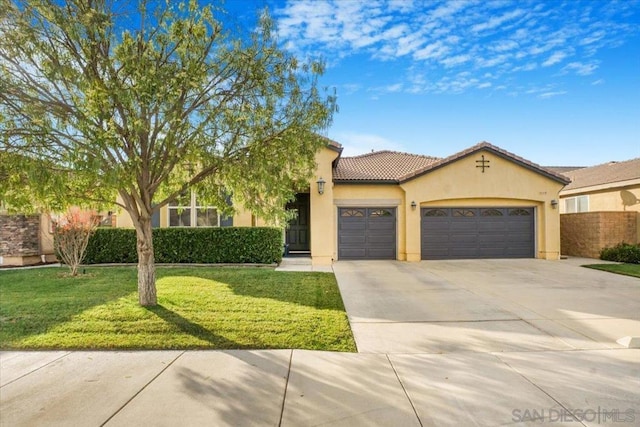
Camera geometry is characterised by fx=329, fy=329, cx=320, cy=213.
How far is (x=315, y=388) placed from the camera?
3.45 m

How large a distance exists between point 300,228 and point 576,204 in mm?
15544

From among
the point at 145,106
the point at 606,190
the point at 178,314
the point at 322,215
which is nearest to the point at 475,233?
the point at 322,215

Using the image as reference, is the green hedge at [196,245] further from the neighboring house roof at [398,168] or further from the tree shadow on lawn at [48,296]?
the neighboring house roof at [398,168]

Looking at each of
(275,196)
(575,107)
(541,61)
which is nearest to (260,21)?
(275,196)

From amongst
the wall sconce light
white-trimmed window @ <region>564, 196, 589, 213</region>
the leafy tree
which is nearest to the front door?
the wall sconce light

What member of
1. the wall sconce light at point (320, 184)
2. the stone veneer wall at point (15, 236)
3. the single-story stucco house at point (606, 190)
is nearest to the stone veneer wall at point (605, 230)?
the single-story stucco house at point (606, 190)

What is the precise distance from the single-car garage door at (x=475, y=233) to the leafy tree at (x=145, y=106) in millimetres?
9484

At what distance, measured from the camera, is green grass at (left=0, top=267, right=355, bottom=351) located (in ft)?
15.6

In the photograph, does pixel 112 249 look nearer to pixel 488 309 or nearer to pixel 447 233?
pixel 488 309

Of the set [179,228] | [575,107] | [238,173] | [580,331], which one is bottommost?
[580,331]

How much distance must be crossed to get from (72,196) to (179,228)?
269 inches

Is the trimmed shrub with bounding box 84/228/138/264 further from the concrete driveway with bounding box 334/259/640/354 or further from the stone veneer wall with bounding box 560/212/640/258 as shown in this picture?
the stone veneer wall with bounding box 560/212/640/258

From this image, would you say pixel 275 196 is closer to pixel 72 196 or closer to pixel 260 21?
pixel 260 21

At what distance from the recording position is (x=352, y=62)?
10.4m
